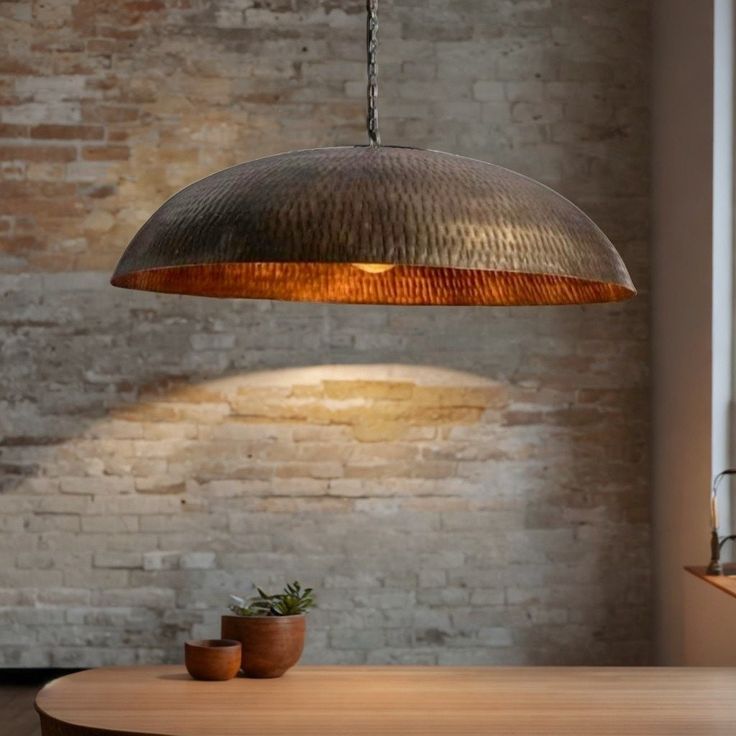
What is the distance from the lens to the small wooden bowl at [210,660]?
287 centimetres

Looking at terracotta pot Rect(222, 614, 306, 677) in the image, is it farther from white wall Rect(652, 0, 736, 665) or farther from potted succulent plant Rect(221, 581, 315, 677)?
white wall Rect(652, 0, 736, 665)

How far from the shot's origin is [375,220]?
5.58ft

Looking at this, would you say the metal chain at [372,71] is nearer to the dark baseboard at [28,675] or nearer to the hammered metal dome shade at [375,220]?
the hammered metal dome shade at [375,220]

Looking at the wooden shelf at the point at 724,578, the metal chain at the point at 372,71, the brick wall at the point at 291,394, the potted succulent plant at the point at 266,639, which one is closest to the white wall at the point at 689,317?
the brick wall at the point at 291,394

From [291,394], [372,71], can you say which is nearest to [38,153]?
[291,394]

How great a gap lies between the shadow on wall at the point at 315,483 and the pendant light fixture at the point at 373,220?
359cm

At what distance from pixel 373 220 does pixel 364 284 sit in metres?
0.92

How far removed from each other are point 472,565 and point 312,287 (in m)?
3.23

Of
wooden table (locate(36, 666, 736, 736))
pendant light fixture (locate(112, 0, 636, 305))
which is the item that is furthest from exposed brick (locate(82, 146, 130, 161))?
pendant light fixture (locate(112, 0, 636, 305))

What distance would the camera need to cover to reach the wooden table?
2480 millimetres

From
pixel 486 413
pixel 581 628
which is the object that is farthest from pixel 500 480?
pixel 581 628

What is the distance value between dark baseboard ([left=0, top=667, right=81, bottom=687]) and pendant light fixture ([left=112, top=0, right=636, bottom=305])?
3994 mm

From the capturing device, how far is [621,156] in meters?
5.70

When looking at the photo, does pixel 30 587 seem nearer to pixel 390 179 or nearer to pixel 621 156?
pixel 621 156
